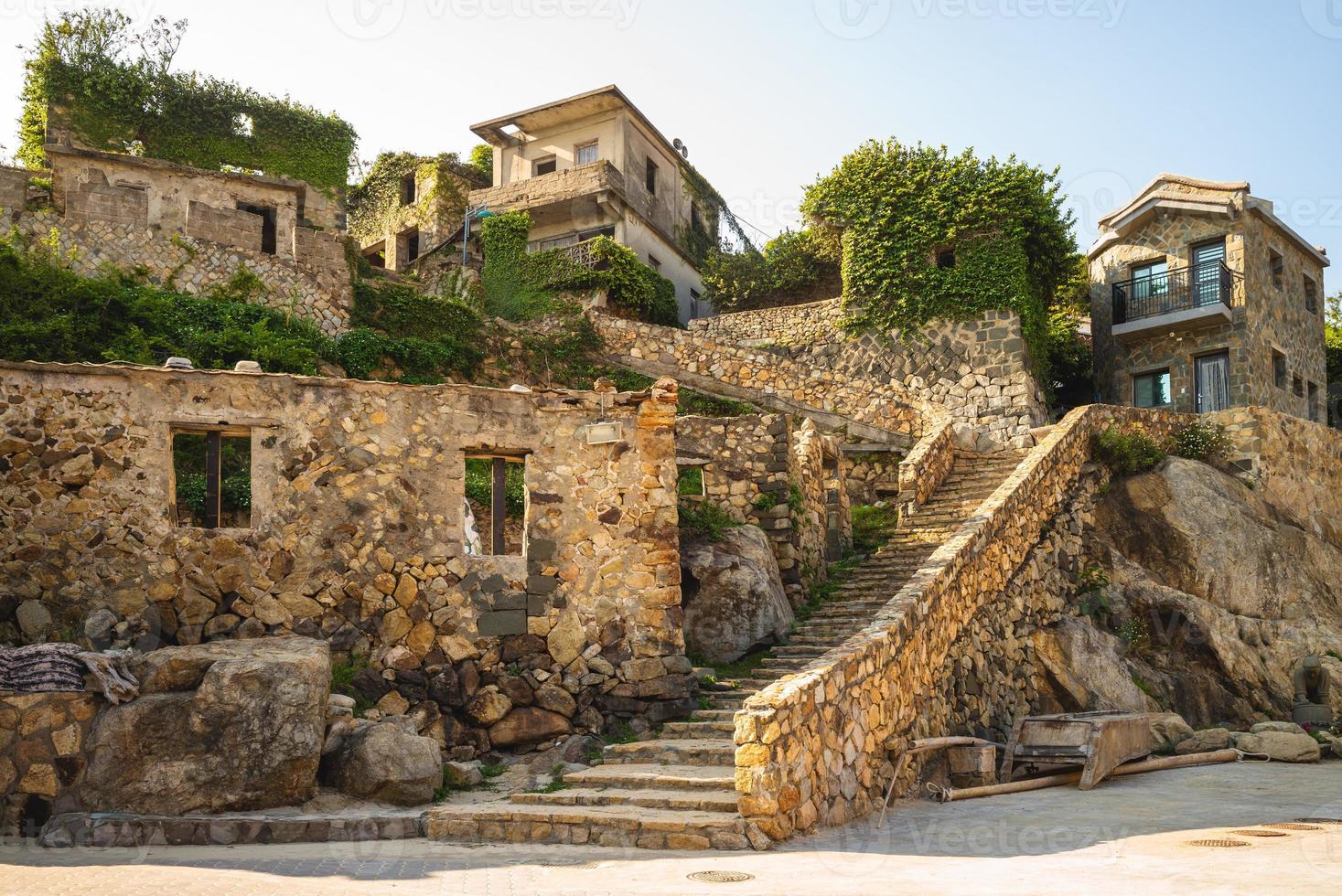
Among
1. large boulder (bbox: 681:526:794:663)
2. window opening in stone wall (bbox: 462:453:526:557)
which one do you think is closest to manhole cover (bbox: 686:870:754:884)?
window opening in stone wall (bbox: 462:453:526:557)

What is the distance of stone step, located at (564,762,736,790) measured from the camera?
10703 mm

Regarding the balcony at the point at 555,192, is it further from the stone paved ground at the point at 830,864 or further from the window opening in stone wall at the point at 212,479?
the stone paved ground at the point at 830,864

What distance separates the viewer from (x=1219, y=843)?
384 inches

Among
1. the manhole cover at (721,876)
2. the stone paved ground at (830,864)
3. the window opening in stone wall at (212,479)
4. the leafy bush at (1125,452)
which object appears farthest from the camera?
the leafy bush at (1125,452)

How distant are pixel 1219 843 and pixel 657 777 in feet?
16.1

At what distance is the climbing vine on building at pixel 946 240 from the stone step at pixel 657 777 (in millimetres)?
18694

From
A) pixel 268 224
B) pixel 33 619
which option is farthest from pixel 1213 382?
pixel 33 619

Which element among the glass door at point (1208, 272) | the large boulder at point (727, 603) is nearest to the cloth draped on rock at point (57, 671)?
the large boulder at point (727, 603)

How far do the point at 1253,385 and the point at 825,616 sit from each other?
56.5ft

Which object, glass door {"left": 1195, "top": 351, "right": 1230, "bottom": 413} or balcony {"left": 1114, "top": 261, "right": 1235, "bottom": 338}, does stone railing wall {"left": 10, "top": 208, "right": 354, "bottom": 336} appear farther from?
glass door {"left": 1195, "top": 351, "right": 1230, "bottom": 413}

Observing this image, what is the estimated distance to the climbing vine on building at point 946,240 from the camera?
2756 cm

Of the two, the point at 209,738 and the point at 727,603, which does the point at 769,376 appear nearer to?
the point at 727,603

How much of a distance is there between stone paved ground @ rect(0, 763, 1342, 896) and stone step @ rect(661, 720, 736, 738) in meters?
Answer: 1.95

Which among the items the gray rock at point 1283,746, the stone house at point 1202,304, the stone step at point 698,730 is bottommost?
the gray rock at point 1283,746
